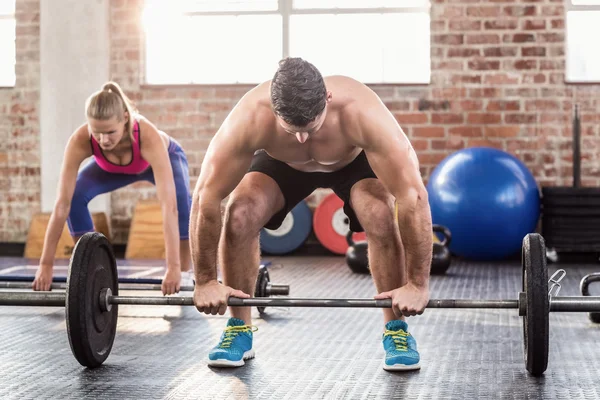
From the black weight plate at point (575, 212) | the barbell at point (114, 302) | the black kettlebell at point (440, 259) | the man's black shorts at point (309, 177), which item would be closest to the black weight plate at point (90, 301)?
the barbell at point (114, 302)

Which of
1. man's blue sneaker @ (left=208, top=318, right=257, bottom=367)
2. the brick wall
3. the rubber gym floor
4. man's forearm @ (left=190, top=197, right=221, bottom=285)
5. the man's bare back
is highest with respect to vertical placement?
the brick wall

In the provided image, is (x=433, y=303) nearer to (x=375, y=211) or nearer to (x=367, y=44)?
(x=375, y=211)

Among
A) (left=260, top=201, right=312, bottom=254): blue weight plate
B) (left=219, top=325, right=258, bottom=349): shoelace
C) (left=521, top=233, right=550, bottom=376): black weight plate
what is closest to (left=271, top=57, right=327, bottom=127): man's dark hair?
(left=521, top=233, right=550, bottom=376): black weight plate

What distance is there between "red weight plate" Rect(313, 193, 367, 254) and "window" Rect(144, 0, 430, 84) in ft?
3.13

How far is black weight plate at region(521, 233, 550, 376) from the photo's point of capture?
2184mm

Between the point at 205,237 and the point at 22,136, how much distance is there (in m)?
4.56

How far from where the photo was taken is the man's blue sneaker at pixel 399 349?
→ 2432 mm

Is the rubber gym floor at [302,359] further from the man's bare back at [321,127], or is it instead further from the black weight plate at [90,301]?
the man's bare back at [321,127]

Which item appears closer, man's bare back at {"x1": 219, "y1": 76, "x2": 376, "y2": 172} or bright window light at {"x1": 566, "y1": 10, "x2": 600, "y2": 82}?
man's bare back at {"x1": 219, "y1": 76, "x2": 376, "y2": 172}

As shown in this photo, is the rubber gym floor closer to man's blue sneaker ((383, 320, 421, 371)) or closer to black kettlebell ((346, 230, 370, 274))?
man's blue sneaker ((383, 320, 421, 371))

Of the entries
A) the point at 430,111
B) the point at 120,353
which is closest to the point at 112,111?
the point at 120,353

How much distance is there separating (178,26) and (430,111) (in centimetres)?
194

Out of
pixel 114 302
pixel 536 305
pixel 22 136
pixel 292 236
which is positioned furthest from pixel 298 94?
pixel 22 136

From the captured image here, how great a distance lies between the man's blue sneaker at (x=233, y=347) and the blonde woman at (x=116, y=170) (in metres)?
0.45
